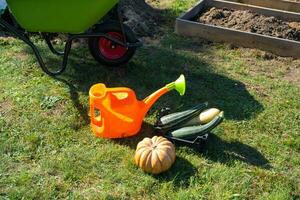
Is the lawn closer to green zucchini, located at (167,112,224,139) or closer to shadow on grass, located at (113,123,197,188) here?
shadow on grass, located at (113,123,197,188)

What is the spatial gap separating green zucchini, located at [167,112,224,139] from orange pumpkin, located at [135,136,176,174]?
226 millimetres

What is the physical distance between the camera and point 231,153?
3.88 metres

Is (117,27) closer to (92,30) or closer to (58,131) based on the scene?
(92,30)

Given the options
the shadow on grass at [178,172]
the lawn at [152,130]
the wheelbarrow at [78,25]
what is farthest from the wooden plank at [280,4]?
the shadow on grass at [178,172]

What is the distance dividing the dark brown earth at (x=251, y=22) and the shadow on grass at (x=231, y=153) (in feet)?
7.47

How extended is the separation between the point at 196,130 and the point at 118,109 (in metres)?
0.65

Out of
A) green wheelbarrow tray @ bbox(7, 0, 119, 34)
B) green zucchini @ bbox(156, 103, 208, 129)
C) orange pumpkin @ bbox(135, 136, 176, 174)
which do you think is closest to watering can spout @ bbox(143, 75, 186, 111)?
green zucchini @ bbox(156, 103, 208, 129)

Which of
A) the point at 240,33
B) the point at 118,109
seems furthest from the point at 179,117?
the point at 240,33

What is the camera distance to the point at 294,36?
5.77m

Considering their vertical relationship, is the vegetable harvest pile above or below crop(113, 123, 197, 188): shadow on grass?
above

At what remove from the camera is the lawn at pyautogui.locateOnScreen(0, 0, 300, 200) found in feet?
11.5

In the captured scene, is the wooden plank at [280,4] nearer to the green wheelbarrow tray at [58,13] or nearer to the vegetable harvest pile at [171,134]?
the green wheelbarrow tray at [58,13]

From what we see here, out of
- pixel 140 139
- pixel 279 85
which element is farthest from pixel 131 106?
pixel 279 85

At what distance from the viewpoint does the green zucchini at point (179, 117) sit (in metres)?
3.96
